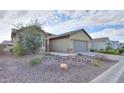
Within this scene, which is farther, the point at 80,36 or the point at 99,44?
the point at 80,36

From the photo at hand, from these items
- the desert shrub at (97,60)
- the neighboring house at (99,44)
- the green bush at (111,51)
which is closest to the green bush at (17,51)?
the desert shrub at (97,60)

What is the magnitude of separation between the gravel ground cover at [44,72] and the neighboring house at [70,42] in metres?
1.18

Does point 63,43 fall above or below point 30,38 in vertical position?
below

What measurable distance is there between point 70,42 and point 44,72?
411cm

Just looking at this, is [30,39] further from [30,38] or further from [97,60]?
[97,60]

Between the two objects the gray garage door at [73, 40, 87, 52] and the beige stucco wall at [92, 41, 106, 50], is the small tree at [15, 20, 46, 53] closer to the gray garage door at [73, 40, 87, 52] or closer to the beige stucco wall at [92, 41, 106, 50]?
the gray garage door at [73, 40, 87, 52]

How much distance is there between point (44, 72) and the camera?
5.08m

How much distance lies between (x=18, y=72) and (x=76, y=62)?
7.93ft

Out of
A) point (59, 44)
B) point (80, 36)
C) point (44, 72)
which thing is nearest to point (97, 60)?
point (80, 36)

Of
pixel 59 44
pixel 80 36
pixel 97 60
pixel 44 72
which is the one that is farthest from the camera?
pixel 59 44

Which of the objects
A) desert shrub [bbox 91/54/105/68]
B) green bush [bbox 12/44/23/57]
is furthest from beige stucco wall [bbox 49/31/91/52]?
green bush [bbox 12/44/23/57]

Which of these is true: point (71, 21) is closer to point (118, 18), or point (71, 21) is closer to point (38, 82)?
point (118, 18)
